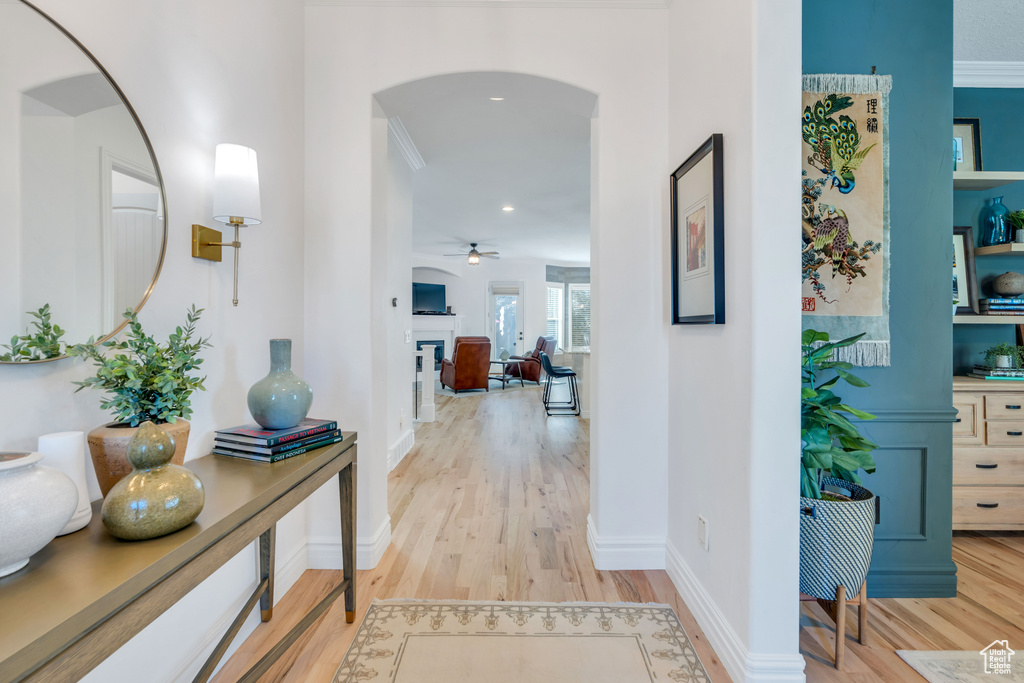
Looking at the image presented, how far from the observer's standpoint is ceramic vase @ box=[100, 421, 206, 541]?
85cm

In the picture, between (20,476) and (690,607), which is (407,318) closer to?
(690,607)

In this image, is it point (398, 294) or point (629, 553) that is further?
point (398, 294)

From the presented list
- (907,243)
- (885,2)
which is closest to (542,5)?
(885,2)

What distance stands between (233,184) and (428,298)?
8042mm

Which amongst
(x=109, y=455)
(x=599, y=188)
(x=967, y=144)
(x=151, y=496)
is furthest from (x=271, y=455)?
(x=967, y=144)

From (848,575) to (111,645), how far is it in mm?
1952

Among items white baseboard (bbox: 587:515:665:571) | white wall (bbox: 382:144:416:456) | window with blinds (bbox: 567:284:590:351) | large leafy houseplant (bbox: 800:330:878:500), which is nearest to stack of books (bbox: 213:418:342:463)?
white baseboard (bbox: 587:515:665:571)

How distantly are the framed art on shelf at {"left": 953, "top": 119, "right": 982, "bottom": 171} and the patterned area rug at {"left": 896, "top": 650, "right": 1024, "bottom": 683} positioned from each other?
262cm

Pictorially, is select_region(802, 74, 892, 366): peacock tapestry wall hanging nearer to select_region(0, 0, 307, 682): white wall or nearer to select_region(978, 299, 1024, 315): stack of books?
select_region(978, 299, 1024, 315): stack of books

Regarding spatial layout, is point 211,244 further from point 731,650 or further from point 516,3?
point 731,650

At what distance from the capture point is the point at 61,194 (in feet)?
3.29

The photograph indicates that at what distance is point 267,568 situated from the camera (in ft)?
5.83

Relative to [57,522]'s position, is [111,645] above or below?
below

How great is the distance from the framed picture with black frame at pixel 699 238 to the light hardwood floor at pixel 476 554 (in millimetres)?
1230
